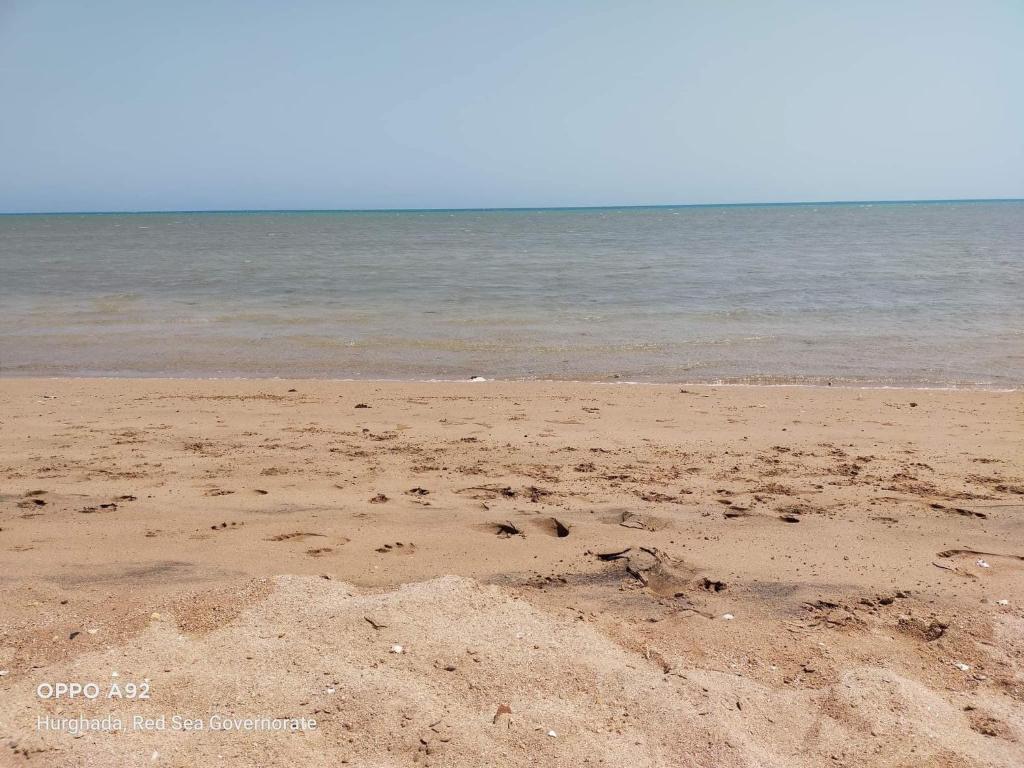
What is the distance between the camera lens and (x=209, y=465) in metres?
5.64

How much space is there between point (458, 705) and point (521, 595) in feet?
2.92

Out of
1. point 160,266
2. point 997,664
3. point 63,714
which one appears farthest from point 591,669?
point 160,266

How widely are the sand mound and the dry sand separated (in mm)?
11

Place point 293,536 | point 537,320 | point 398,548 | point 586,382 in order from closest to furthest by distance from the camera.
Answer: point 398,548 < point 293,536 < point 586,382 < point 537,320

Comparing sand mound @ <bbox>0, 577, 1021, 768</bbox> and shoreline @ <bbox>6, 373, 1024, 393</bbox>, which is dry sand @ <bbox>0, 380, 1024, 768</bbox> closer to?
sand mound @ <bbox>0, 577, 1021, 768</bbox>

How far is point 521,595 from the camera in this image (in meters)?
3.65

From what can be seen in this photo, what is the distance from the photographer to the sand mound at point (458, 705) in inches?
102

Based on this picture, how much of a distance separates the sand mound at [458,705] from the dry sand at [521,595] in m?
0.01

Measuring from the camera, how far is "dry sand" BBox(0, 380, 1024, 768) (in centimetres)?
270

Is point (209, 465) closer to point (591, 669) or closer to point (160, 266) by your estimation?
point (591, 669)

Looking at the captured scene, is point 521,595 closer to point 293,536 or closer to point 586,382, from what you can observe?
point 293,536

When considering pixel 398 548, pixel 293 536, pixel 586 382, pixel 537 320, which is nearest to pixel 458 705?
pixel 398 548

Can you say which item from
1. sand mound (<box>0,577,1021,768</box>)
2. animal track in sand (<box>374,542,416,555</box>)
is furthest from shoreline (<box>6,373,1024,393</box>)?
sand mound (<box>0,577,1021,768</box>)

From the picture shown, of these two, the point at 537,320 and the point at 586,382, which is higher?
the point at 537,320
